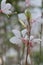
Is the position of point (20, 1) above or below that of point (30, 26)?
below

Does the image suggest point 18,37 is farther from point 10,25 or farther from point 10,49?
point 10,49

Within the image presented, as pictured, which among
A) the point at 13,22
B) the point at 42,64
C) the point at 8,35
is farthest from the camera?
the point at 13,22

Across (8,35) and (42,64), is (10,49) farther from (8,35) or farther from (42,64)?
(42,64)

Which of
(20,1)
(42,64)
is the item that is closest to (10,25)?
(20,1)

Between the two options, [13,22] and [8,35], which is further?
[13,22]

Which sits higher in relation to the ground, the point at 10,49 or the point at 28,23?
the point at 28,23

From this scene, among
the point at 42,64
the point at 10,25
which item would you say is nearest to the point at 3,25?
the point at 10,25

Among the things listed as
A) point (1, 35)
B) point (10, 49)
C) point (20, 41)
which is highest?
point (20, 41)

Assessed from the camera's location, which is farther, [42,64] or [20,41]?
[42,64]

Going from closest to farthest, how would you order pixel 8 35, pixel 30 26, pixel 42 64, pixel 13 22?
pixel 30 26, pixel 42 64, pixel 8 35, pixel 13 22
